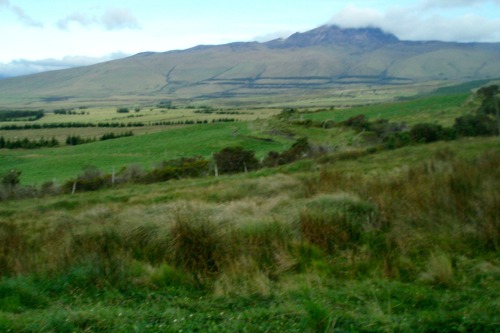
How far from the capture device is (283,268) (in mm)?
7262

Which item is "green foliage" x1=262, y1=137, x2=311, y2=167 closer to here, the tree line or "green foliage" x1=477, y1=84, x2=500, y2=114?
"green foliage" x1=477, y1=84, x2=500, y2=114

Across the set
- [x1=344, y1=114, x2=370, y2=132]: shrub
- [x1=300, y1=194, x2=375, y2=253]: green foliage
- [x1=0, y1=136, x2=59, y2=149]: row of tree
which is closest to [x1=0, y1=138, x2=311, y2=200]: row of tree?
[x1=344, y1=114, x2=370, y2=132]: shrub

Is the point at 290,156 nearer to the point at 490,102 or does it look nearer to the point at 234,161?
the point at 234,161

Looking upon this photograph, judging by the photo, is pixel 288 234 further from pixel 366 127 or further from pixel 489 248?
pixel 366 127

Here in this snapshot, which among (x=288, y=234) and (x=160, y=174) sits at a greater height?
(x=288, y=234)

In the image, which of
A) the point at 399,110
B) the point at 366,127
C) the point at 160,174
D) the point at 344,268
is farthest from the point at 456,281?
the point at 399,110

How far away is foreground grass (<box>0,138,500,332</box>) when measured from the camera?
5.56 meters

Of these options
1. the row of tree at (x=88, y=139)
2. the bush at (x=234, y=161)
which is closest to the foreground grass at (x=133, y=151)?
the row of tree at (x=88, y=139)

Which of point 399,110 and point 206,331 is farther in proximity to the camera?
point 399,110

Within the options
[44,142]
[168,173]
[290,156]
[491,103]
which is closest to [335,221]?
[290,156]

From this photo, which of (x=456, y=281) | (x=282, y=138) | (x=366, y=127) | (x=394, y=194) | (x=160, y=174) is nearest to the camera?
(x=456, y=281)

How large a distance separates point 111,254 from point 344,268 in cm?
335

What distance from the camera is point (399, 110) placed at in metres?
50.8

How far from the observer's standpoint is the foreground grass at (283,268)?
556cm
